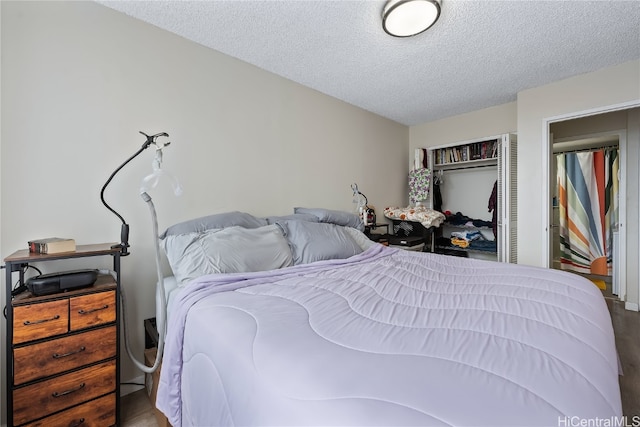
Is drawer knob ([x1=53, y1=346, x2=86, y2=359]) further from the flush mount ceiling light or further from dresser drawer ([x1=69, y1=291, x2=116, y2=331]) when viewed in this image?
the flush mount ceiling light

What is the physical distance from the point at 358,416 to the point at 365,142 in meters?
3.48

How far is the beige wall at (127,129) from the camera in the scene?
5.22ft

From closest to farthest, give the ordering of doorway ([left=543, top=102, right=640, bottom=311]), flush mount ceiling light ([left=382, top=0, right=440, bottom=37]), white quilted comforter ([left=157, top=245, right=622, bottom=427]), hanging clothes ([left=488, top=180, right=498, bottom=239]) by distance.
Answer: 1. white quilted comforter ([left=157, top=245, right=622, bottom=427])
2. flush mount ceiling light ([left=382, top=0, right=440, bottom=37])
3. doorway ([left=543, top=102, right=640, bottom=311])
4. hanging clothes ([left=488, top=180, right=498, bottom=239])

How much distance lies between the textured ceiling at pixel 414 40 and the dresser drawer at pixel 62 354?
2.03 meters

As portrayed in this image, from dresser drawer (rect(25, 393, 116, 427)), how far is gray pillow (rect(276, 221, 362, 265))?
1.26 m

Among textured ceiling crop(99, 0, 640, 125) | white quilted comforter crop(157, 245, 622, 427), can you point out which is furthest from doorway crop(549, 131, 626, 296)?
white quilted comforter crop(157, 245, 622, 427)

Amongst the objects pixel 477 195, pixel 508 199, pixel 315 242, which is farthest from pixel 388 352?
pixel 477 195

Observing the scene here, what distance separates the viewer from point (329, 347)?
874 mm

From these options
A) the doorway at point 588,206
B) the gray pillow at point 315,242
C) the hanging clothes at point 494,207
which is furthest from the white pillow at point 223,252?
the doorway at point 588,206

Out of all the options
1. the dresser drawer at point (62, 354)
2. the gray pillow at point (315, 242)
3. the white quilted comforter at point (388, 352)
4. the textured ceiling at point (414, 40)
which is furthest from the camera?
the gray pillow at point (315, 242)

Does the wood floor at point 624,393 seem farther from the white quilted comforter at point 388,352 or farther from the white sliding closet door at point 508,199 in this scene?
the white sliding closet door at point 508,199

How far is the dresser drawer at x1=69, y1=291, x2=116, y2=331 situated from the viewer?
1.36 meters

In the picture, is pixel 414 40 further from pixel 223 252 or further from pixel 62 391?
pixel 62 391

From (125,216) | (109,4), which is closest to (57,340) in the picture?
(125,216)
